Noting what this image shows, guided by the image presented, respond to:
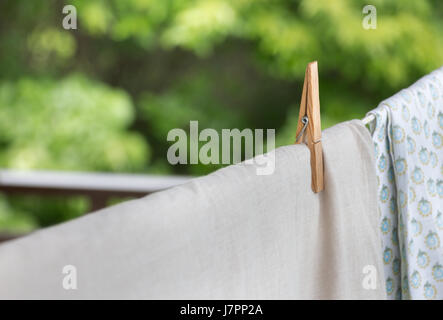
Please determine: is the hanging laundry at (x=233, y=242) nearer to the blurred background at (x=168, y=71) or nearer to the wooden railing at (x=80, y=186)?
the wooden railing at (x=80, y=186)

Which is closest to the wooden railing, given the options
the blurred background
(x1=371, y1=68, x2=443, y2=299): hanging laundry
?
(x1=371, y1=68, x2=443, y2=299): hanging laundry

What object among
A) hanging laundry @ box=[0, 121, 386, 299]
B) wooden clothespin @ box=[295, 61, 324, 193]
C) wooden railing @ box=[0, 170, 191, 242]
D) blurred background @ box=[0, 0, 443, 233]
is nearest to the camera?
hanging laundry @ box=[0, 121, 386, 299]

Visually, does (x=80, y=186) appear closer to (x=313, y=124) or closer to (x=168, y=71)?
(x=313, y=124)

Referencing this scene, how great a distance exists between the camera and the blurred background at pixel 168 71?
8.87 ft

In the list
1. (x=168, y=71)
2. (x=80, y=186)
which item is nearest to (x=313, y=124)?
(x=80, y=186)

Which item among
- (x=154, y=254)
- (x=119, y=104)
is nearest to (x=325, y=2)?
(x=119, y=104)

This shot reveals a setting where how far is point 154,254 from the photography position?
316mm

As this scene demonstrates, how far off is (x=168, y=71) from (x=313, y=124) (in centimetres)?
366

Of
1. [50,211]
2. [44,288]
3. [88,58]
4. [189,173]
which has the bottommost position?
[44,288]

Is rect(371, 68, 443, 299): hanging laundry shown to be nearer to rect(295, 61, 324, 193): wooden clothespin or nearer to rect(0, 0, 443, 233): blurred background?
rect(295, 61, 324, 193): wooden clothespin

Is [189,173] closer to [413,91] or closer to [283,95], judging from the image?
[283,95]

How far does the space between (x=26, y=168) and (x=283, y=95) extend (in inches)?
68.3

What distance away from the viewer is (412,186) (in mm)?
490

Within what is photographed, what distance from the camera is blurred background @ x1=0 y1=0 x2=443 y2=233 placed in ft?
8.87
